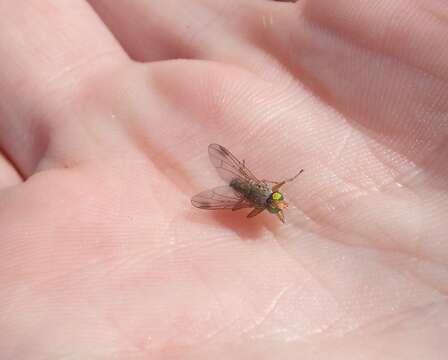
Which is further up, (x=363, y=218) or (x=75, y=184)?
(x=75, y=184)

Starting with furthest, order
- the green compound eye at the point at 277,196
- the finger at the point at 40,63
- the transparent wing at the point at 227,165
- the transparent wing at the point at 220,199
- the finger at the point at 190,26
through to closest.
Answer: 1. the finger at the point at 40,63
2. the finger at the point at 190,26
3. the transparent wing at the point at 227,165
4. the transparent wing at the point at 220,199
5. the green compound eye at the point at 277,196

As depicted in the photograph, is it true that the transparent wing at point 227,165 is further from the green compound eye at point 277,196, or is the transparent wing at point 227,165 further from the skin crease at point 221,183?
the green compound eye at point 277,196

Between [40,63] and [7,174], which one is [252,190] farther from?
[40,63]

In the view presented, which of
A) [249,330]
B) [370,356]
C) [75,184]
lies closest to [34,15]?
[75,184]

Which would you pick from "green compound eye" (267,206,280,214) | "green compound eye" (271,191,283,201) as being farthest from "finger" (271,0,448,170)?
"green compound eye" (267,206,280,214)

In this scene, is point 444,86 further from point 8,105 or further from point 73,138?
point 8,105

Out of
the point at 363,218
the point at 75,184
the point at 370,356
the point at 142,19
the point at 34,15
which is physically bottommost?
the point at 370,356

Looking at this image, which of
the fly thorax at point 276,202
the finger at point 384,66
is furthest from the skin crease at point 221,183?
the fly thorax at point 276,202
